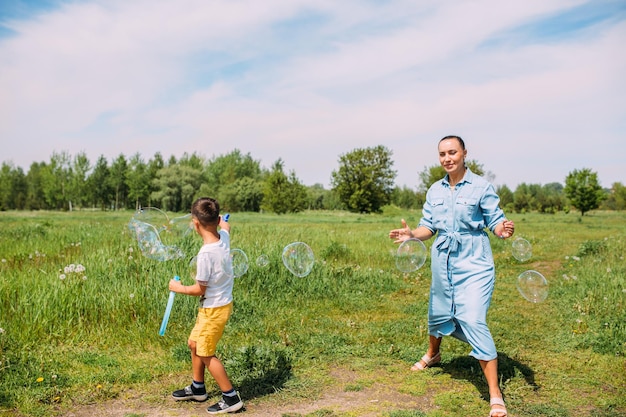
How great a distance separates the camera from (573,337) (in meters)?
6.75

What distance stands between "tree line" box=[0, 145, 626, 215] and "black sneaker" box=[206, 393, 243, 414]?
202 feet

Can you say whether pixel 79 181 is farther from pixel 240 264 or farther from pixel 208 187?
pixel 240 264

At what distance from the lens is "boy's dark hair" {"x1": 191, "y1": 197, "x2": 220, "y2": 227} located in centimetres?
448

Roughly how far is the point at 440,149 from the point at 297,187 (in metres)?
62.7

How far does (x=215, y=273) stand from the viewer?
4.52 m

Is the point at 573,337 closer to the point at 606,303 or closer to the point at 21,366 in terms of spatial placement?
the point at 606,303

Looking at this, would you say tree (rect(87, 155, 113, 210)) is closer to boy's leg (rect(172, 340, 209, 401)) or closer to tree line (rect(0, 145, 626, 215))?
tree line (rect(0, 145, 626, 215))

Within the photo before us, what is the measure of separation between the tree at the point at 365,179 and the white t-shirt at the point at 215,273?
63698mm

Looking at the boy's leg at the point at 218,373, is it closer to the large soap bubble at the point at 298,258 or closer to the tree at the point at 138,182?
the large soap bubble at the point at 298,258

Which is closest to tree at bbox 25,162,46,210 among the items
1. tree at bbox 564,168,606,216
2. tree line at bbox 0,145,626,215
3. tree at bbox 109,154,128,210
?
tree line at bbox 0,145,626,215

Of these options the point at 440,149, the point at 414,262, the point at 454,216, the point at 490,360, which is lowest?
the point at 490,360

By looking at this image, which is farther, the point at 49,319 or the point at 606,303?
the point at 606,303

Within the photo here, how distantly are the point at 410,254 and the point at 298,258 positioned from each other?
1731 mm

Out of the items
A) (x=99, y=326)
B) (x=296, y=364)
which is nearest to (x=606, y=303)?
(x=296, y=364)
